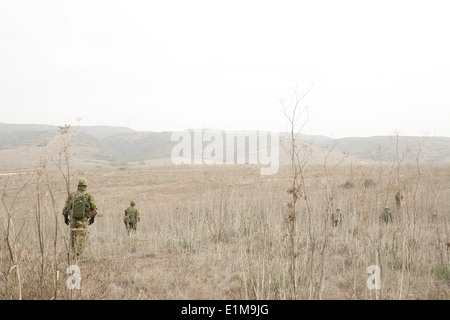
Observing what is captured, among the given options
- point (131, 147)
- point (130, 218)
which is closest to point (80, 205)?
point (130, 218)

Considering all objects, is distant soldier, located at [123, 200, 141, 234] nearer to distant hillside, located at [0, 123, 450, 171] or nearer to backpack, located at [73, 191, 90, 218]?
backpack, located at [73, 191, 90, 218]

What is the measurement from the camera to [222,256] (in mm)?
3889

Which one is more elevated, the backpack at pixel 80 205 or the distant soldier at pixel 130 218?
the backpack at pixel 80 205

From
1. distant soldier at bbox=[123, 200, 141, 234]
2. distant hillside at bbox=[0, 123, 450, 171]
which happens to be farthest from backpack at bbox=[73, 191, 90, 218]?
distant hillside at bbox=[0, 123, 450, 171]

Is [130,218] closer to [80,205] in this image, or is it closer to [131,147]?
[80,205]

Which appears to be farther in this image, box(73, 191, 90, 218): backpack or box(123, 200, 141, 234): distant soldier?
box(123, 200, 141, 234): distant soldier

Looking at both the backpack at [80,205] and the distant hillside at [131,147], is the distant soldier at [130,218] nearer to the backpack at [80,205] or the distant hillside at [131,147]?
the backpack at [80,205]

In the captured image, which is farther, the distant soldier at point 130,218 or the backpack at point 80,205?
the distant soldier at point 130,218

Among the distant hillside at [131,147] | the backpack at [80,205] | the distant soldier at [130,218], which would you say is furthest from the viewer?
the distant hillside at [131,147]

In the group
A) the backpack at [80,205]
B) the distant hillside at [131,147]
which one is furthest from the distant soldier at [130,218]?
the distant hillside at [131,147]

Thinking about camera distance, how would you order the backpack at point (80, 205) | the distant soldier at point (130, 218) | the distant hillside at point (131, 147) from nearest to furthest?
the backpack at point (80, 205) < the distant soldier at point (130, 218) < the distant hillside at point (131, 147)
